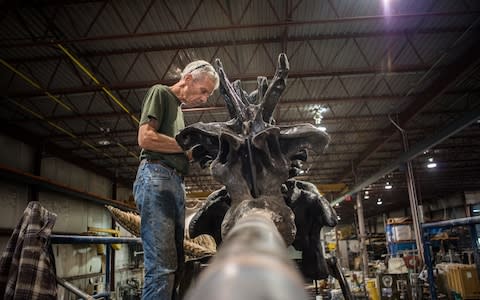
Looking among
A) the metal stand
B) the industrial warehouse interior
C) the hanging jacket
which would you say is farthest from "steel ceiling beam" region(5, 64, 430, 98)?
the hanging jacket

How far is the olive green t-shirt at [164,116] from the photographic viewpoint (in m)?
2.74

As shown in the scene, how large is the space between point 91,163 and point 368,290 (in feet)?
52.2

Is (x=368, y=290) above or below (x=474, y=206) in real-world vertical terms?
below

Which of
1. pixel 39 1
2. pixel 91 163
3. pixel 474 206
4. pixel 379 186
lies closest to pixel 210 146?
pixel 39 1

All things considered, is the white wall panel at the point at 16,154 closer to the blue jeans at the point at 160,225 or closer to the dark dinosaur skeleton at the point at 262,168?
the blue jeans at the point at 160,225

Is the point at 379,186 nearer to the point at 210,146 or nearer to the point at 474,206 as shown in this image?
the point at 474,206

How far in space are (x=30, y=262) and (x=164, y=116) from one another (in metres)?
1.59

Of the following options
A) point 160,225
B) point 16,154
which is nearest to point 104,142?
point 16,154

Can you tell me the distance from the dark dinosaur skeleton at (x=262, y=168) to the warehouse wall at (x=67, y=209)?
14.6 metres

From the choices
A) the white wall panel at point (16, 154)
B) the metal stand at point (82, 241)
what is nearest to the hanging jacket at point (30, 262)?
the metal stand at point (82, 241)

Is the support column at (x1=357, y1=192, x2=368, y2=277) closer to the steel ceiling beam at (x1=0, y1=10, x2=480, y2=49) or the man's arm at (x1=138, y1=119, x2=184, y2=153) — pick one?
the steel ceiling beam at (x1=0, y1=10, x2=480, y2=49)

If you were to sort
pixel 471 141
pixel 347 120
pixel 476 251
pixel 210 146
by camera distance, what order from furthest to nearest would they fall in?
pixel 471 141 → pixel 347 120 → pixel 476 251 → pixel 210 146

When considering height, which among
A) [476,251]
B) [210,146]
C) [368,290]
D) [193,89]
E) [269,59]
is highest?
[269,59]

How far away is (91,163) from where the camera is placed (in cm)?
2100
